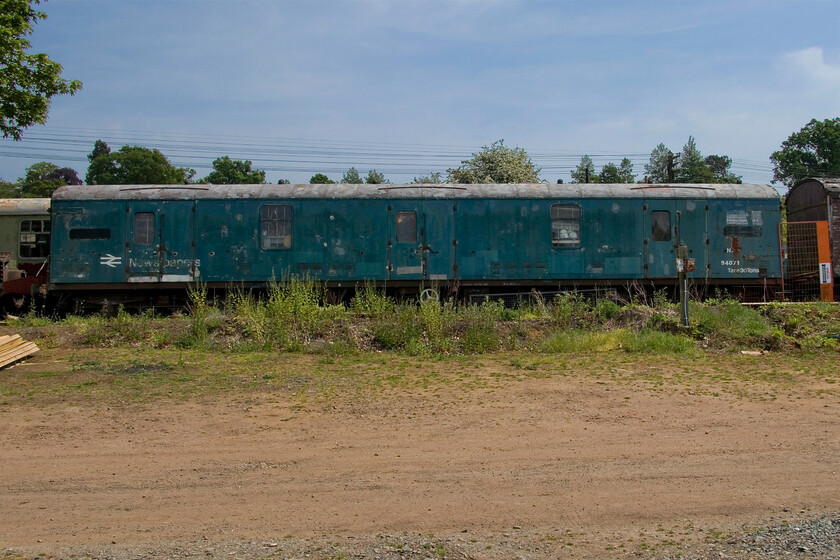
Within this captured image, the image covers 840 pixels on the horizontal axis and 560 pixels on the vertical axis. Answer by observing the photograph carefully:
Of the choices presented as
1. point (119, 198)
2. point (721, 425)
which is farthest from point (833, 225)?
point (119, 198)

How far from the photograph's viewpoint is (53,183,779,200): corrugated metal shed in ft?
55.0

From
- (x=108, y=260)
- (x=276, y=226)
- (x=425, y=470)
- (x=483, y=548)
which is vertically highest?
(x=276, y=226)

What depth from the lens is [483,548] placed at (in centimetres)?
452

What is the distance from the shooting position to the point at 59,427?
6855mm

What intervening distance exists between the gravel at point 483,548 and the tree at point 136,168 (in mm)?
58362

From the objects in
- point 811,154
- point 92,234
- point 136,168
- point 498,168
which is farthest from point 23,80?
point 811,154

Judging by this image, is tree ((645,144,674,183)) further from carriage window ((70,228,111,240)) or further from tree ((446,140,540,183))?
carriage window ((70,228,111,240))

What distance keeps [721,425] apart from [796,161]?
62774mm

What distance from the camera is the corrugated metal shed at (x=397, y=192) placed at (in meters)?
16.8

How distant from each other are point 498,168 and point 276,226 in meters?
22.8

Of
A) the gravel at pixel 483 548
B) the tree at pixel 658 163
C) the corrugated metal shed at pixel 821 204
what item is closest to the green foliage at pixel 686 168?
the tree at pixel 658 163

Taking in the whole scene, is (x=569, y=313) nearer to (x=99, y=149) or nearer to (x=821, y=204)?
(x=821, y=204)

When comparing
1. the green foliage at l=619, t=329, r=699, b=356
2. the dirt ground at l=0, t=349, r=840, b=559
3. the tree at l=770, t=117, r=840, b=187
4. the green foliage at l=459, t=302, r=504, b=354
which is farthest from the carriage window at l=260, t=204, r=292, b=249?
the tree at l=770, t=117, r=840, b=187

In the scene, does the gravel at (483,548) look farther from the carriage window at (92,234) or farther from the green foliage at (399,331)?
the carriage window at (92,234)
